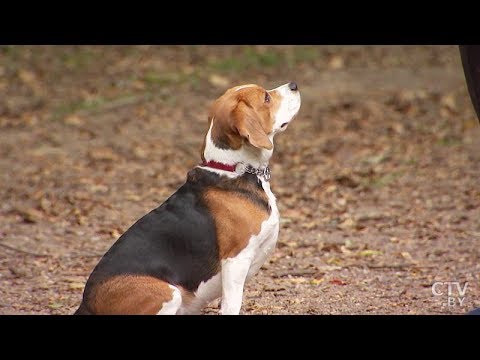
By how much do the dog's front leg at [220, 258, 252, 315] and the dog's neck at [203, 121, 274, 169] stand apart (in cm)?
61

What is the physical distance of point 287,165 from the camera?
35.1ft

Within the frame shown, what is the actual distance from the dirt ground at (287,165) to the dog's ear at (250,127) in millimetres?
1464

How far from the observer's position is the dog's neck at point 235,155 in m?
5.41

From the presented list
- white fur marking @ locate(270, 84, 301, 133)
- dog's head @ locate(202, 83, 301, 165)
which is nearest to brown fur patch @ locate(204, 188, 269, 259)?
dog's head @ locate(202, 83, 301, 165)

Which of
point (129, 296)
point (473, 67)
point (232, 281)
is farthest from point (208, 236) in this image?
point (473, 67)

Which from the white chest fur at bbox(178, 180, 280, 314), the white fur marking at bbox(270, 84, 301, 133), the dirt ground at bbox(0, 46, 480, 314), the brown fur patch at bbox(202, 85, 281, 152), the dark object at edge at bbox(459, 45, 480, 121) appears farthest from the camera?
the dirt ground at bbox(0, 46, 480, 314)

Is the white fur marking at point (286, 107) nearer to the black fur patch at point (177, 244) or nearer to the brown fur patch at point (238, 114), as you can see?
the brown fur patch at point (238, 114)

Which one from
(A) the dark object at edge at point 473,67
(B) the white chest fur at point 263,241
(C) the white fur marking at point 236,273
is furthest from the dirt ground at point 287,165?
(A) the dark object at edge at point 473,67

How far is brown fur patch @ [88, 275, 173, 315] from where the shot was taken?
4949 millimetres

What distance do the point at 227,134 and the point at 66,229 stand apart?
12.2 feet

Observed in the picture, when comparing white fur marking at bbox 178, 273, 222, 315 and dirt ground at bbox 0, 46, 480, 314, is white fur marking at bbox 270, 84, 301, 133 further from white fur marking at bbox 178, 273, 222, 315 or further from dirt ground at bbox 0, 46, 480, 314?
dirt ground at bbox 0, 46, 480, 314

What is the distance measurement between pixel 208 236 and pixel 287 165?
554cm

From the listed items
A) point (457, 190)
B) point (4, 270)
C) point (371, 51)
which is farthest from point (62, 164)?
point (371, 51)
